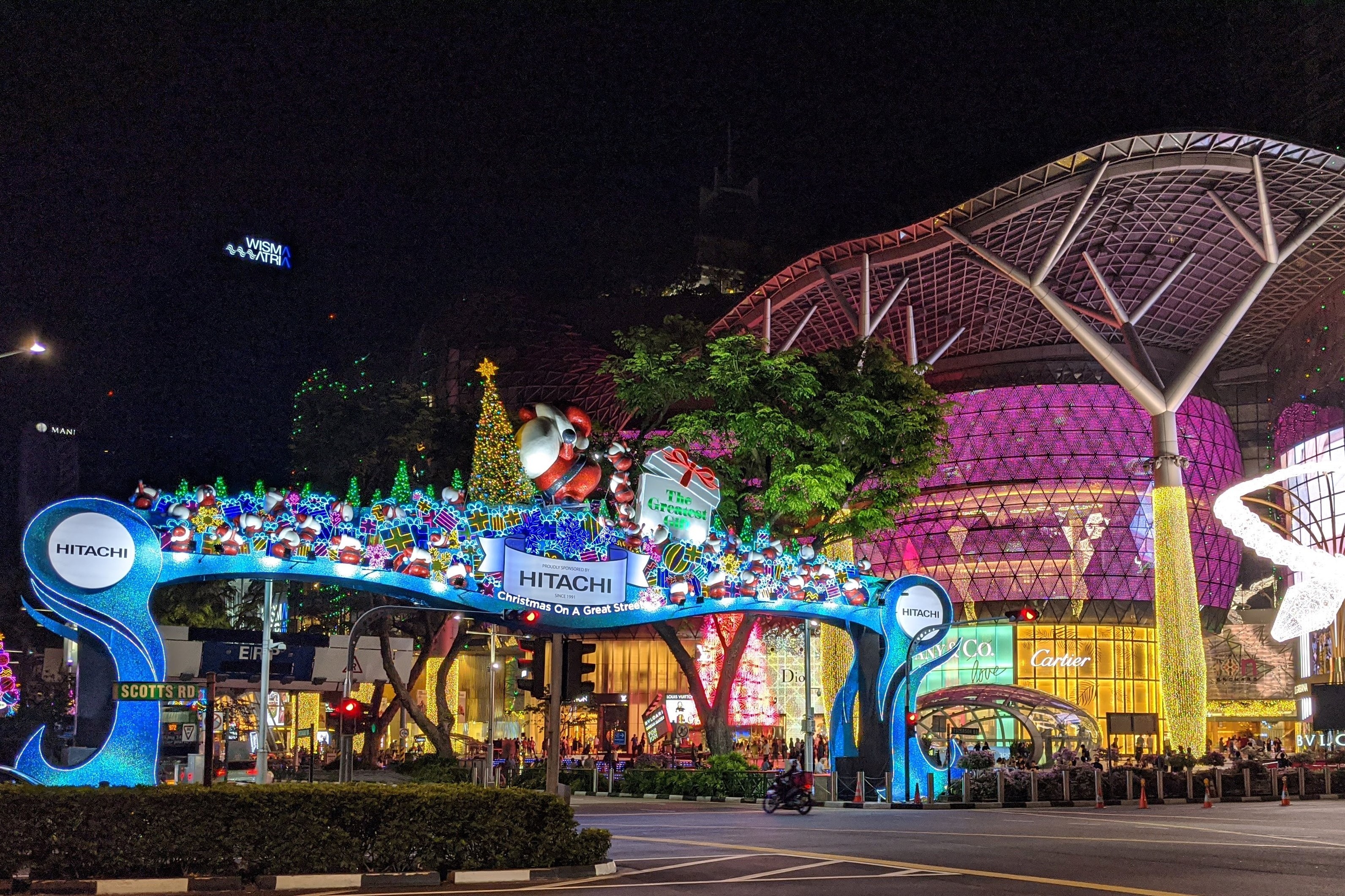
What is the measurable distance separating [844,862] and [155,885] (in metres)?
8.84

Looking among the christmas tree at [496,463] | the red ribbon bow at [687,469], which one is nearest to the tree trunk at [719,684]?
the christmas tree at [496,463]

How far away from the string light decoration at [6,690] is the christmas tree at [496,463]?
13240 mm

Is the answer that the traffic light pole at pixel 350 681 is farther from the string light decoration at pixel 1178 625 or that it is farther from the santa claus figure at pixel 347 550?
the string light decoration at pixel 1178 625

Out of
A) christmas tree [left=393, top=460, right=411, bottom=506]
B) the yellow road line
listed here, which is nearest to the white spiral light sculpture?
the yellow road line

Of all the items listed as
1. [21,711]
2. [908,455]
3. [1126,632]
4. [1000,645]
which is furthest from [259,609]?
[1126,632]

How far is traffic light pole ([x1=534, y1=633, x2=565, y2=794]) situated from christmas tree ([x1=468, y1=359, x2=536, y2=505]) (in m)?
20.0

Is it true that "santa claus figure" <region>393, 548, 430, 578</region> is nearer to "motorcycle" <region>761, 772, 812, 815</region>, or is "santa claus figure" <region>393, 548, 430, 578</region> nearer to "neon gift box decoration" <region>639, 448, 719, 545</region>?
"neon gift box decoration" <region>639, 448, 719, 545</region>

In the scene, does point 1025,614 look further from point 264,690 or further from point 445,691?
point 264,690

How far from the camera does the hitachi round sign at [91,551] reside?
24125 millimetres

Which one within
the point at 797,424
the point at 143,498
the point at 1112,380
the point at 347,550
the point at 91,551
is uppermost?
the point at 1112,380

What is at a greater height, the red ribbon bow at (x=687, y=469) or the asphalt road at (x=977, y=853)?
the red ribbon bow at (x=687, y=469)

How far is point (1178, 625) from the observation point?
49.3m

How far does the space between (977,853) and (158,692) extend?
12139mm

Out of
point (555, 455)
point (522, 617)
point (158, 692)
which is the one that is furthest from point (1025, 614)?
point (158, 692)
